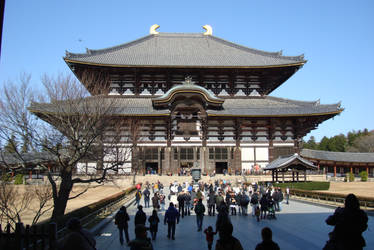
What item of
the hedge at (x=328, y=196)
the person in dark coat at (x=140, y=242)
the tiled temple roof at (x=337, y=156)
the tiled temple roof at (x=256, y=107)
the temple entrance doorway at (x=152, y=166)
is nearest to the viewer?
the person in dark coat at (x=140, y=242)

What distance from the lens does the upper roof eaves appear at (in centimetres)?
4474

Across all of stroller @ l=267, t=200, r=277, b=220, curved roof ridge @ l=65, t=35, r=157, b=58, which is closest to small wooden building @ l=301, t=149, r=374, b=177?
curved roof ridge @ l=65, t=35, r=157, b=58

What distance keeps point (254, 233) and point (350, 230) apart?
25.9 feet

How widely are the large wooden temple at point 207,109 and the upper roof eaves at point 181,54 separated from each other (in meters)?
0.17

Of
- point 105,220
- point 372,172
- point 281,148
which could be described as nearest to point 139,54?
point 281,148

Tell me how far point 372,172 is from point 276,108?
86.2 feet

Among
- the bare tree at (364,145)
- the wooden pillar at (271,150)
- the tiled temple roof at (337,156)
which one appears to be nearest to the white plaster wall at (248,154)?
the wooden pillar at (271,150)

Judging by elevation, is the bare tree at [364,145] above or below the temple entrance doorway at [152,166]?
above

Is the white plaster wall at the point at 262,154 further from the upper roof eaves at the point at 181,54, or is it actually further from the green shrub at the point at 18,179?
the green shrub at the point at 18,179

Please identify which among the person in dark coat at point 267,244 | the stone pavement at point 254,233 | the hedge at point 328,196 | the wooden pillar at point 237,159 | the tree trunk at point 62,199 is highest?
the wooden pillar at point 237,159

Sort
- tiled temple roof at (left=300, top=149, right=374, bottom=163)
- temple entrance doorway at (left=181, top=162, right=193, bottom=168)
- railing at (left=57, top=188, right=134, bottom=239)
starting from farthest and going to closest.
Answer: tiled temple roof at (left=300, top=149, right=374, bottom=163) → temple entrance doorway at (left=181, top=162, right=193, bottom=168) → railing at (left=57, top=188, right=134, bottom=239)

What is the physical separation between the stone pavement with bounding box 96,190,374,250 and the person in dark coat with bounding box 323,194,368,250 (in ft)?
18.0

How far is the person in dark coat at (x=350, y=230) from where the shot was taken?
5773 mm

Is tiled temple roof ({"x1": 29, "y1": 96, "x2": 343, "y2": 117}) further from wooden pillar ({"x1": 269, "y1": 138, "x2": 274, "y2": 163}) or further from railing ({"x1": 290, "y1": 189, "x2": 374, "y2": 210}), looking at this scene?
railing ({"x1": 290, "y1": 189, "x2": 374, "y2": 210})
